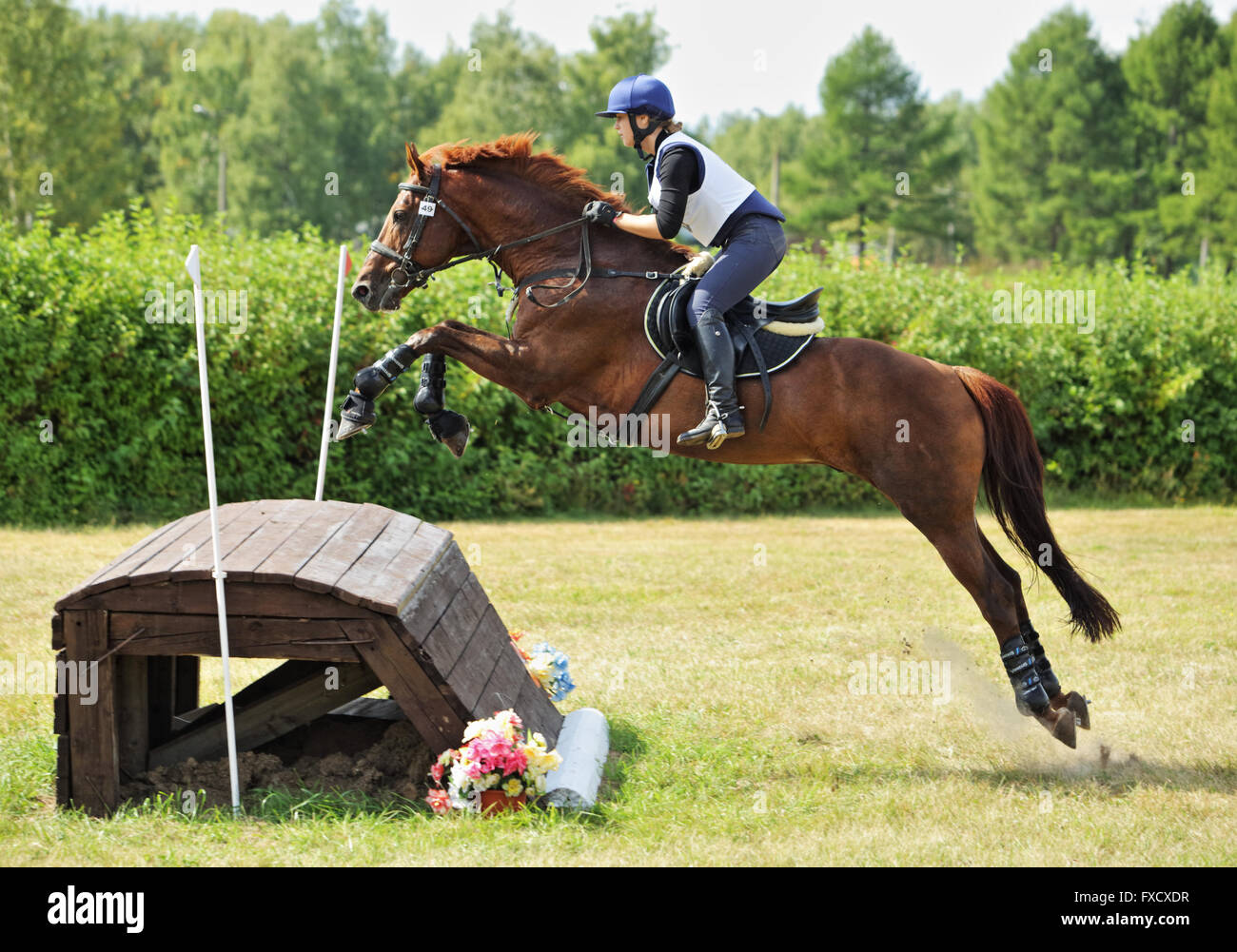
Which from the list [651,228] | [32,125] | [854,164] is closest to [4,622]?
[651,228]

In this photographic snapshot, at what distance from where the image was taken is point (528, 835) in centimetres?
416

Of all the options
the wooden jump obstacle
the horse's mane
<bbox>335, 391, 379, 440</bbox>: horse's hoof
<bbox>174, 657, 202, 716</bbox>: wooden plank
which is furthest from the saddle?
<bbox>174, 657, 202, 716</bbox>: wooden plank

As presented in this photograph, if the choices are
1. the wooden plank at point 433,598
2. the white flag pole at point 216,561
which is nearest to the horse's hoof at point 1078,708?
the wooden plank at point 433,598

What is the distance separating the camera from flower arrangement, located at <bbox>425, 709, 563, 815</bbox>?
167 inches

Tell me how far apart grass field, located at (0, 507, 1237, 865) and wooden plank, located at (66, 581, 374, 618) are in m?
0.80

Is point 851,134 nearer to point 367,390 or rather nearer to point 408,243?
point 408,243

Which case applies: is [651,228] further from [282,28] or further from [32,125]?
[282,28]

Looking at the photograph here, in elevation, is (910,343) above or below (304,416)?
above

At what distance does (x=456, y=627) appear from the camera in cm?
466

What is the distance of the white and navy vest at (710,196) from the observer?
201 inches

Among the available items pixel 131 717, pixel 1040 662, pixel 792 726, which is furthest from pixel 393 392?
pixel 1040 662

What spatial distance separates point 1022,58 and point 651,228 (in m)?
47.4

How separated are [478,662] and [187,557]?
1227mm

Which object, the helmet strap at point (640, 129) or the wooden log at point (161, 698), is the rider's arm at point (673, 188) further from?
the wooden log at point (161, 698)
